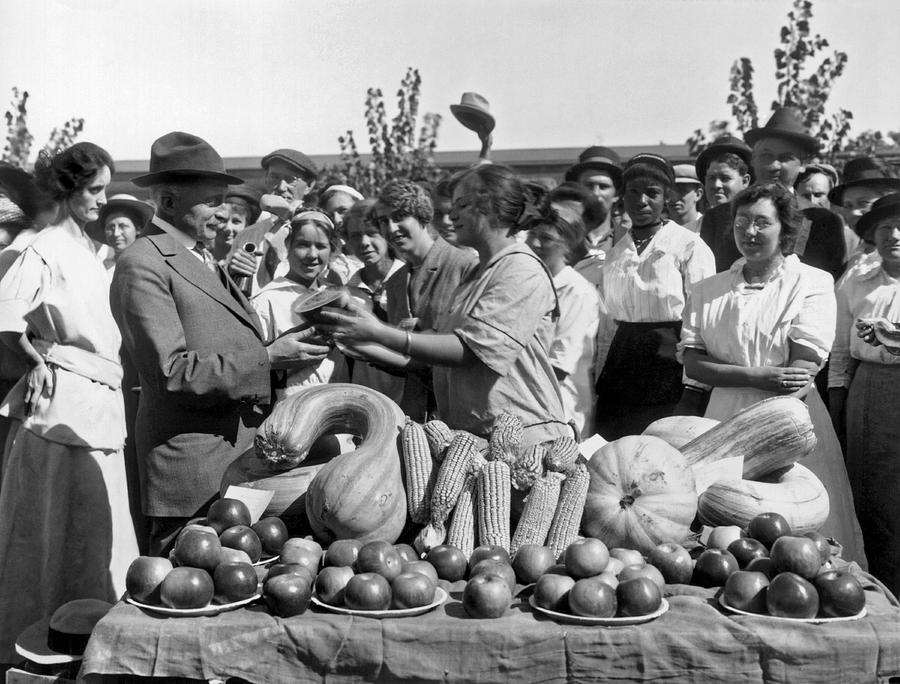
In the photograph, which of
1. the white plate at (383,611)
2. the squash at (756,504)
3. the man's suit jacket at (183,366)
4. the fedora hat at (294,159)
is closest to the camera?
the white plate at (383,611)

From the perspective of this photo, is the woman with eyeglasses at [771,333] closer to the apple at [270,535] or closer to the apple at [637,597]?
the apple at [637,597]

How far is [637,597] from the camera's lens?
2701mm

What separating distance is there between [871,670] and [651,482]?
926 mm

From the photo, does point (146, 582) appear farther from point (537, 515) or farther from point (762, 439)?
point (762, 439)

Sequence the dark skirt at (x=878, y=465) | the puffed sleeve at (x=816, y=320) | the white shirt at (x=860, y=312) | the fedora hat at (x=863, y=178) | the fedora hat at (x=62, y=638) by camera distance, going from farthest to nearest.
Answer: the fedora hat at (x=863, y=178) → the white shirt at (x=860, y=312) → the dark skirt at (x=878, y=465) → the puffed sleeve at (x=816, y=320) → the fedora hat at (x=62, y=638)

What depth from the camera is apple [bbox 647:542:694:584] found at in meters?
3.10

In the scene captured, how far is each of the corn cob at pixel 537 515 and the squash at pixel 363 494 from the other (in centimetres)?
40

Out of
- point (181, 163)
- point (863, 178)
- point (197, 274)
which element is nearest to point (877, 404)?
point (863, 178)

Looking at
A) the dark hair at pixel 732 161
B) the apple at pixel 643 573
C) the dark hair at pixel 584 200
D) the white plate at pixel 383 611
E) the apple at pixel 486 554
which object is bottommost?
the white plate at pixel 383 611

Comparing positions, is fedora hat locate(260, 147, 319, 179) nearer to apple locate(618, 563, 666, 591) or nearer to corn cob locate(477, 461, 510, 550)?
corn cob locate(477, 461, 510, 550)

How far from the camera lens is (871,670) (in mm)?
2641

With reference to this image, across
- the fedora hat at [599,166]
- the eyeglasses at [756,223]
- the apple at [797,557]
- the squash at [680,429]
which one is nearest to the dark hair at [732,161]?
the fedora hat at [599,166]

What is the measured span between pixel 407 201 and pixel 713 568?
299 cm

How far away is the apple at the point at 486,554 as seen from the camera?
10.2 feet
